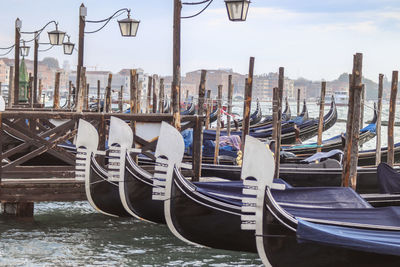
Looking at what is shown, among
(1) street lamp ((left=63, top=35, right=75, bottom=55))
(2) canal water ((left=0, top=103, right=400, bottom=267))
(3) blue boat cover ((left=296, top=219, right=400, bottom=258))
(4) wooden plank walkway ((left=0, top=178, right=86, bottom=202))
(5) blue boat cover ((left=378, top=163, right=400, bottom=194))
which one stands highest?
(1) street lamp ((left=63, top=35, right=75, bottom=55))

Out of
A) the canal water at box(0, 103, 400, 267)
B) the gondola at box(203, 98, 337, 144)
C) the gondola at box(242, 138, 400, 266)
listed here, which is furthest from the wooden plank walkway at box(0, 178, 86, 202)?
the gondola at box(203, 98, 337, 144)

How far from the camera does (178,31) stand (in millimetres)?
5840

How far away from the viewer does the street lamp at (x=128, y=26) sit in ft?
21.4

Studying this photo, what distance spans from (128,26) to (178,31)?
0.87 metres

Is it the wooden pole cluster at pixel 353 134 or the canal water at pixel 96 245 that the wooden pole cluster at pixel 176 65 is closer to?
the canal water at pixel 96 245

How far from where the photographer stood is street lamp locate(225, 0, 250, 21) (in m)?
5.18

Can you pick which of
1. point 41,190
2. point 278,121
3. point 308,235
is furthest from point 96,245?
point 308,235

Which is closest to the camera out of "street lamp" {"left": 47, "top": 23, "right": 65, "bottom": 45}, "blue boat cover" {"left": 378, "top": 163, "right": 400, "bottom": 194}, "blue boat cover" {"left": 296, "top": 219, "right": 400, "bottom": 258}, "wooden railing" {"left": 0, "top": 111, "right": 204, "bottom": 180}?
"blue boat cover" {"left": 296, "top": 219, "right": 400, "bottom": 258}

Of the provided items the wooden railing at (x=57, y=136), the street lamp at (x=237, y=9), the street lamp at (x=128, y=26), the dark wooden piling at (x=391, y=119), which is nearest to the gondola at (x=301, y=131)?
the dark wooden piling at (x=391, y=119)

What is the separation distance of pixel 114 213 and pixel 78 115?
2.39ft

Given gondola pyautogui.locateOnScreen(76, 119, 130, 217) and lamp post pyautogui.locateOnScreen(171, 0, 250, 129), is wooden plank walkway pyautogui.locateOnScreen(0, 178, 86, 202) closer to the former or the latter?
gondola pyautogui.locateOnScreen(76, 119, 130, 217)

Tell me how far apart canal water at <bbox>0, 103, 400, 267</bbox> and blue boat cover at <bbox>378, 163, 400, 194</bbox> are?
952mm

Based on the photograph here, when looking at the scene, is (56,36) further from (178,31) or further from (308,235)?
(308,235)

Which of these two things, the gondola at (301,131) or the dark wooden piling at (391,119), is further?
the gondola at (301,131)
